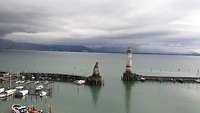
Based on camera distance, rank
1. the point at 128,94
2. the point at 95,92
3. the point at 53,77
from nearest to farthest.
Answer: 1. the point at 95,92
2. the point at 128,94
3. the point at 53,77

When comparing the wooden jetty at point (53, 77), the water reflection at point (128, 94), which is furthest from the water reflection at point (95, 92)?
the wooden jetty at point (53, 77)

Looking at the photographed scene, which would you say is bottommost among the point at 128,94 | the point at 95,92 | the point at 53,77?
the point at 128,94

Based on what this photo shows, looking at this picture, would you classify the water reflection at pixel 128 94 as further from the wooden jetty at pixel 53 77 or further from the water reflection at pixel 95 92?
the wooden jetty at pixel 53 77

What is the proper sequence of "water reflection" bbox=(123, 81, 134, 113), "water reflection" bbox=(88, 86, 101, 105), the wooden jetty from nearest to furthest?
"water reflection" bbox=(123, 81, 134, 113), "water reflection" bbox=(88, 86, 101, 105), the wooden jetty

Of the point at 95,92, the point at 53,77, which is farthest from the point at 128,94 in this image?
the point at 53,77

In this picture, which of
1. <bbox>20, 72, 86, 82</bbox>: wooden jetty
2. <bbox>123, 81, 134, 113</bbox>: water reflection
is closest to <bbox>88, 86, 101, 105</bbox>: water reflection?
<bbox>123, 81, 134, 113</bbox>: water reflection

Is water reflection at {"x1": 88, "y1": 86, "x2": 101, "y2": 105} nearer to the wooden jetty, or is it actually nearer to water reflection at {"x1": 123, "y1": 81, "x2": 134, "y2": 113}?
water reflection at {"x1": 123, "y1": 81, "x2": 134, "y2": 113}

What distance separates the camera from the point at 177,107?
42938 millimetres

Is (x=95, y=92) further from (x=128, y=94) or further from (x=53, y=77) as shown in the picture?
(x=53, y=77)

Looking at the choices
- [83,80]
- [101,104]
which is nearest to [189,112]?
[101,104]

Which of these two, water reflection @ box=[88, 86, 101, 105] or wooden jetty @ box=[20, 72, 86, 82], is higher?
wooden jetty @ box=[20, 72, 86, 82]

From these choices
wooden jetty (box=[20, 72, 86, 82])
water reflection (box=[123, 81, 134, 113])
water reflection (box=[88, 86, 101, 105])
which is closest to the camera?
water reflection (box=[123, 81, 134, 113])

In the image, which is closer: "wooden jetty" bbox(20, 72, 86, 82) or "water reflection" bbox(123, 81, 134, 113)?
"water reflection" bbox(123, 81, 134, 113)

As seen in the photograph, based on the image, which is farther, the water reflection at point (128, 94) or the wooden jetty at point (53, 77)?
the wooden jetty at point (53, 77)
